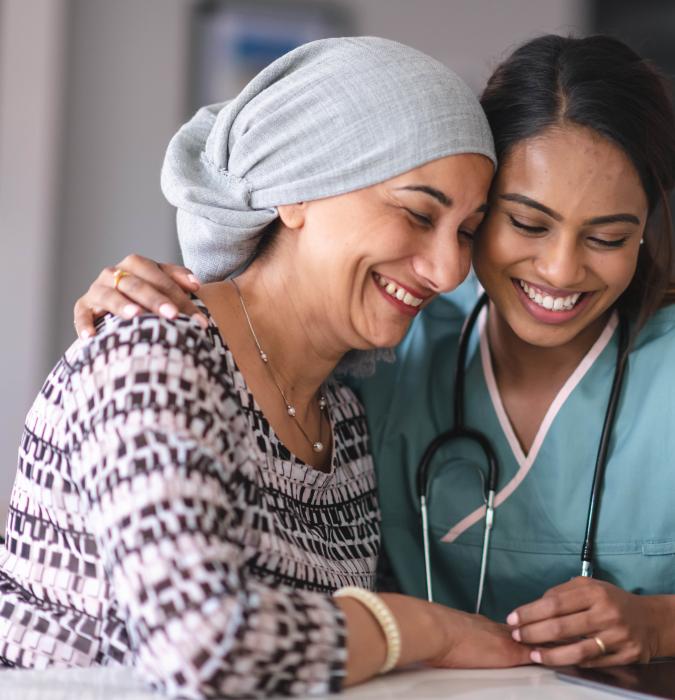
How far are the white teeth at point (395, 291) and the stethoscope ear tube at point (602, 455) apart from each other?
0.41m

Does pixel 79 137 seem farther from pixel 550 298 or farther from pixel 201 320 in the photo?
pixel 201 320

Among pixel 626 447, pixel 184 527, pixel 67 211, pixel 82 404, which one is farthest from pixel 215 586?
pixel 67 211

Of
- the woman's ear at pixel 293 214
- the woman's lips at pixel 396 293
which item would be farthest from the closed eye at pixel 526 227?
the woman's ear at pixel 293 214

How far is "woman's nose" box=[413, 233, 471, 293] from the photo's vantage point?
Result: 1458mm

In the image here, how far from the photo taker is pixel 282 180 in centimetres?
145

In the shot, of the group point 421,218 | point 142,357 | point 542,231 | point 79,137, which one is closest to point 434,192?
point 421,218

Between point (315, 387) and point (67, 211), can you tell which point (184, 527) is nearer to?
point (315, 387)

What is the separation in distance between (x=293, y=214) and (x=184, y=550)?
0.57 m

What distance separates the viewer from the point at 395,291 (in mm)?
1494

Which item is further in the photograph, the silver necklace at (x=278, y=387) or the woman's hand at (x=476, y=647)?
the silver necklace at (x=278, y=387)

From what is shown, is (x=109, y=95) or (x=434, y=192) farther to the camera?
(x=109, y=95)

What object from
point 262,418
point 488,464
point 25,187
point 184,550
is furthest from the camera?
point 25,187

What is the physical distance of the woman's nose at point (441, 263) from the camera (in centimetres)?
146

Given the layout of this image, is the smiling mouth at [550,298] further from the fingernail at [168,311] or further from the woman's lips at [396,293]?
the fingernail at [168,311]
